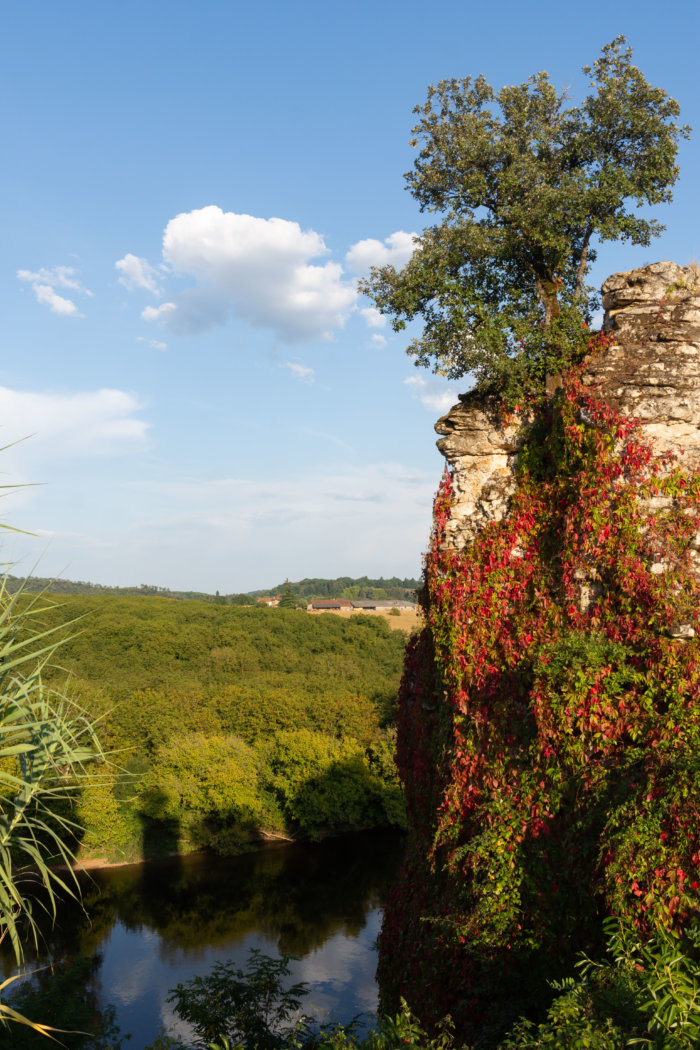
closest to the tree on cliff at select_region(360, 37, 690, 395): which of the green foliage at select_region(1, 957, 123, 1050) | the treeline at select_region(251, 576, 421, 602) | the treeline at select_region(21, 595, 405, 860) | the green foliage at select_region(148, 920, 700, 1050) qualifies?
the green foliage at select_region(148, 920, 700, 1050)

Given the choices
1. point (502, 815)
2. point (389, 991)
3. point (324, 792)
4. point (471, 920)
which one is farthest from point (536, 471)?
point (324, 792)

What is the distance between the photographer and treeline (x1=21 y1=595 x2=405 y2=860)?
101ft

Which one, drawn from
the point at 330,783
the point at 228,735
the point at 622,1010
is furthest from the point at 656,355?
the point at 228,735

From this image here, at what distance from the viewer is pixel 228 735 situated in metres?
36.2

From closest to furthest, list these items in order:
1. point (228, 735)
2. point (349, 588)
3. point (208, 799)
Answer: point (208, 799)
point (228, 735)
point (349, 588)

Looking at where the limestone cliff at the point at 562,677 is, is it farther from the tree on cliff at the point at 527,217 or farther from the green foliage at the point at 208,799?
the green foliage at the point at 208,799

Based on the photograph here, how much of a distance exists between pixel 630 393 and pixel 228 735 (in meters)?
31.5

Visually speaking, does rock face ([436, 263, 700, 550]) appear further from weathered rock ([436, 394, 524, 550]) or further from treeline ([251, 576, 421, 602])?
treeline ([251, 576, 421, 602])

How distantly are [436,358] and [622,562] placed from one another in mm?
4244

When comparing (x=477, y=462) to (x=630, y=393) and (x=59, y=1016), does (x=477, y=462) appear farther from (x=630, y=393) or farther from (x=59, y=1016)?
(x=59, y=1016)

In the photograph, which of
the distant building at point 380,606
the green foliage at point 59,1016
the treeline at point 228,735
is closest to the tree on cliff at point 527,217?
the green foliage at point 59,1016

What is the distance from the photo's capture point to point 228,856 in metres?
30.4

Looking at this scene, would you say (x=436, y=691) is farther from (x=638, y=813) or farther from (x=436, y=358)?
(x=436, y=358)

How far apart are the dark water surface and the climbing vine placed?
9356 millimetres
